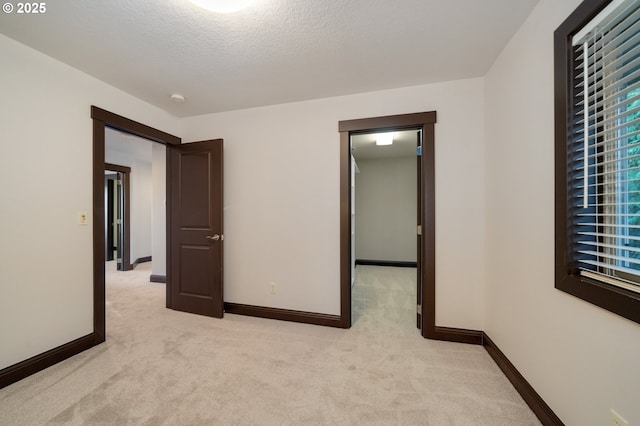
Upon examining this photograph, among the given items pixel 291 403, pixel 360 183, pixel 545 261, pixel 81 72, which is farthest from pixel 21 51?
pixel 360 183

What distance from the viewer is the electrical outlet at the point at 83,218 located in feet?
7.27

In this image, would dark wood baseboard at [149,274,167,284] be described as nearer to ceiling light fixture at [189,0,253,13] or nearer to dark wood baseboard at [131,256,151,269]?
dark wood baseboard at [131,256,151,269]

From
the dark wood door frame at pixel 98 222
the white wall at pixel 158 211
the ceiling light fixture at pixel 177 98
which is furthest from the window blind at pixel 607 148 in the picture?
the white wall at pixel 158 211

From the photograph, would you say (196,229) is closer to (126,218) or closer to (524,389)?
(524,389)

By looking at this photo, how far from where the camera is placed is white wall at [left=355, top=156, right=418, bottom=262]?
5.80m

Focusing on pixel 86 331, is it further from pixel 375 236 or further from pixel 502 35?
pixel 375 236

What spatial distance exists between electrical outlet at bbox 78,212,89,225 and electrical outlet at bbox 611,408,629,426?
11.9ft

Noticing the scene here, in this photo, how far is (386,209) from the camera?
19.6 feet

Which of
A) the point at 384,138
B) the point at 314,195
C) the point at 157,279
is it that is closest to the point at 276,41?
the point at 314,195

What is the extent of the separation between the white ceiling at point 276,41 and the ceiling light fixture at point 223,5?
98mm

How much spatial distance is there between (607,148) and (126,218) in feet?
23.5

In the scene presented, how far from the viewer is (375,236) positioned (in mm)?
6043

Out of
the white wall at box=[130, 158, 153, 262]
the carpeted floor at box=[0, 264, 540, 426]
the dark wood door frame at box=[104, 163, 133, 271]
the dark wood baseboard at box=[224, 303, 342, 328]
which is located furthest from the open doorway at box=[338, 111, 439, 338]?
the dark wood door frame at box=[104, 163, 133, 271]

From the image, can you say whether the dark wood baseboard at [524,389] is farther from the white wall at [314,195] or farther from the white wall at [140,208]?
the white wall at [140,208]
